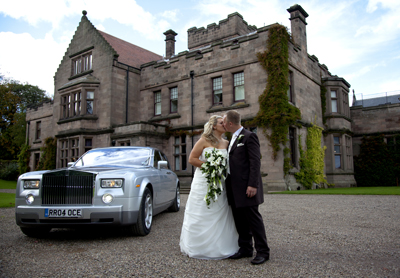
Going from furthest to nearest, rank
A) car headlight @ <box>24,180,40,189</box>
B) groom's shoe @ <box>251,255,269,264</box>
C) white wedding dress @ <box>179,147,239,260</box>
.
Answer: car headlight @ <box>24,180,40,189</box> → white wedding dress @ <box>179,147,239,260</box> → groom's shoe @ <box>251,255,269,264</box>

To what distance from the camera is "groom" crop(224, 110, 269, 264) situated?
3674 millimetres

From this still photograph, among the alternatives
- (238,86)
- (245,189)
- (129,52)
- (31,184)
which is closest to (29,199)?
(31,184)

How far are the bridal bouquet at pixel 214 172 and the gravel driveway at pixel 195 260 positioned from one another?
80 cm

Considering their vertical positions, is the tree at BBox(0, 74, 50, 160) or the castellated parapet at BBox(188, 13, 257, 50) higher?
the castellated parapet at BBox(188, 13, 257, 50)

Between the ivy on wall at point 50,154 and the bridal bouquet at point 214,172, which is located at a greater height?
the ivy on wall at point 50,154

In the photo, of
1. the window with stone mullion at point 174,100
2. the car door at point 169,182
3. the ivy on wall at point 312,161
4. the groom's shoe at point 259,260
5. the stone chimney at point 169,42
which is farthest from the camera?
the stone chimney at point 169,42

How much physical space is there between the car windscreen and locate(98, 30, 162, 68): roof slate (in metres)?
16.3

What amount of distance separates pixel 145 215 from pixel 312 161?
14171 mm

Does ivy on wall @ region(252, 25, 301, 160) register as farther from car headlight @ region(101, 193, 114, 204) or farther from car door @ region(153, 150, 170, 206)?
car headlight @ region(101, 193, 114, 204)

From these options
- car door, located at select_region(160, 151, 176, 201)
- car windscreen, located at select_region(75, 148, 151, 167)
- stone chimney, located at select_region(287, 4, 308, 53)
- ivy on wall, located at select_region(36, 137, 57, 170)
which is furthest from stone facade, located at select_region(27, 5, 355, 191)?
car windscreen, located at select_region(75, 148, 151, 167)

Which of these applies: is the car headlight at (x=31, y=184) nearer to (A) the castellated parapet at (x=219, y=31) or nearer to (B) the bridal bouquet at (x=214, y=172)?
(B) the bridal bouquet at (x=214, y=172)

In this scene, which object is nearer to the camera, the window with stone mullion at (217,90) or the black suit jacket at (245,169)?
the black suit jacket at (245,169)

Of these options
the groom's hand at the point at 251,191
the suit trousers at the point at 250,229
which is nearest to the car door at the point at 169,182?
the suit trousers at the point at 250,229

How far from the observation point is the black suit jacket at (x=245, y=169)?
3721mm
